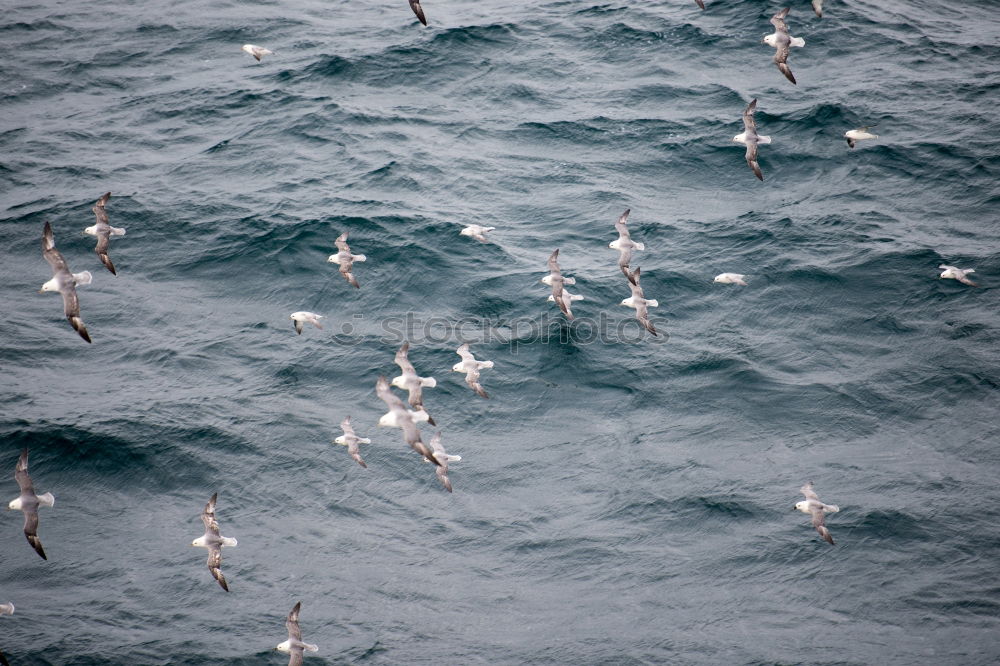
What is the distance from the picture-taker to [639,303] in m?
26.6

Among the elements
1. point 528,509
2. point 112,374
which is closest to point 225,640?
point 528,509

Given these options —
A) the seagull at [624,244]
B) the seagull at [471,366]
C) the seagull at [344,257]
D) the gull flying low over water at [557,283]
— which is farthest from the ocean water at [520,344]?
the seagull at [624,244]

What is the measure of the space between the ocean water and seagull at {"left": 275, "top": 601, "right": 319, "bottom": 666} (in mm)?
746

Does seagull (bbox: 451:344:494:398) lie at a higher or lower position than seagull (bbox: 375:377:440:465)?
lower

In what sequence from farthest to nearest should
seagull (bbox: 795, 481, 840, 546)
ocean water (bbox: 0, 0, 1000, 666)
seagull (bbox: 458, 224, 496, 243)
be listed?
seagull (bbox: 458, 224, 496, 243)
seagull (bbox: 795, 481, 840, 546)
ocean water (bbox: 0, 0, 1000, 666)

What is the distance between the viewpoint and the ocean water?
21.7 meters

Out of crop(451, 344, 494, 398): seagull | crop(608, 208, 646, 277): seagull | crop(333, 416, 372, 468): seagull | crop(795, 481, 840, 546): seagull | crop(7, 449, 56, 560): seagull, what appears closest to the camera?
crop(7, 449, 56, 560): seagull

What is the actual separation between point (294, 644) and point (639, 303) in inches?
443

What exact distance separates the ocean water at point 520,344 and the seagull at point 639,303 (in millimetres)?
505

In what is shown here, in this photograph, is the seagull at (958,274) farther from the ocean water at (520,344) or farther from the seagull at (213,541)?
the seagull at (213,541)

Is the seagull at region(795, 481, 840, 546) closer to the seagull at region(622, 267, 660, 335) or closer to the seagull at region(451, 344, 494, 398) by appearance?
the seagull at region(622, 267, 660, 335)

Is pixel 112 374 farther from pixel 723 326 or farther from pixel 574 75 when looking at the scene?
pixel 574 75

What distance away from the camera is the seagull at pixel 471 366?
24953 millimetres

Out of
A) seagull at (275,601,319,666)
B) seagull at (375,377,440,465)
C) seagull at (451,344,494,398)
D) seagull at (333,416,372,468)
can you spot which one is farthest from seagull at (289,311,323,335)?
seagull at (275,601,319,666)
